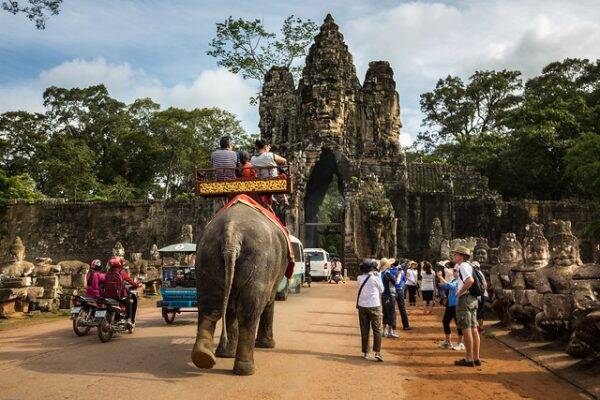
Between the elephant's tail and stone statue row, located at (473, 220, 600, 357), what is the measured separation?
4776 millimetres

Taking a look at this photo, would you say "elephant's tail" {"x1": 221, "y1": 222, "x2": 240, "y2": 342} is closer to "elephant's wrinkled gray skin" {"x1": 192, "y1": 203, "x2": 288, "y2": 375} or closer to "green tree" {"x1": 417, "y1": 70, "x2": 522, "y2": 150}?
"elephant's wrinkled gray skin" {"x1": 192, "y1": 203, "x2": 288, "y2": 375}

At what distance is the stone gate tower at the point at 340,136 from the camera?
34.6m

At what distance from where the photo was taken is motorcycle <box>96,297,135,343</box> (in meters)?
9.77

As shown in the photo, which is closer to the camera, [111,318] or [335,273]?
[111,318]

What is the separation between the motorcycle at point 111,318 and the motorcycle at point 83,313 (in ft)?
0.64

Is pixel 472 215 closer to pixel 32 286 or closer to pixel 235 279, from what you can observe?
pixel 32 286

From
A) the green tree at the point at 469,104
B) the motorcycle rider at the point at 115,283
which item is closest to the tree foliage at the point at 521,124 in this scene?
the green tree at the point at 469,104

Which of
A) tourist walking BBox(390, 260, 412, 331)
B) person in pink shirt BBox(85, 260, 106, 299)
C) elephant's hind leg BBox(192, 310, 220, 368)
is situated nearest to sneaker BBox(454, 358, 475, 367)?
elephant's hind leg BBox(192, 310, 220, 368)

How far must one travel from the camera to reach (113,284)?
34.3ft

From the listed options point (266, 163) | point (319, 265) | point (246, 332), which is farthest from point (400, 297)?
point (319, 265)

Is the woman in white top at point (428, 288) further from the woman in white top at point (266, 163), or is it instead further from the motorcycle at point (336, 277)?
the motorcycle at point (336, 277)

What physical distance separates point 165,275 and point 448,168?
1249 inches

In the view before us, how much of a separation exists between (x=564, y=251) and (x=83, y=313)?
9078 millimetres

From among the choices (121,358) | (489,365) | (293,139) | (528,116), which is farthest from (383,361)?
(528,116)
